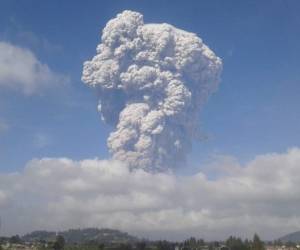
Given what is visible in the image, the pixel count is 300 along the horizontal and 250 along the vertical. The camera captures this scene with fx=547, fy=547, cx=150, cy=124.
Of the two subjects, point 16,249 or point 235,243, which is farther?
point 235,243

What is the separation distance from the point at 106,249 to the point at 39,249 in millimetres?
21856

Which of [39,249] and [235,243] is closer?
[39,249]

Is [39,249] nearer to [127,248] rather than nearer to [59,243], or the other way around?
[59,243]

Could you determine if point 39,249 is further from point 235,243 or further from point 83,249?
point 235,243

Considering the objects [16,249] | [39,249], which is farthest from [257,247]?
[16,249]

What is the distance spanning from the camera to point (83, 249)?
545 feet

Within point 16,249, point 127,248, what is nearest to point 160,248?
point 127,248

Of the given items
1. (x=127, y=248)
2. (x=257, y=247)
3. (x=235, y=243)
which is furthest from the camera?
(x=235, y=243)

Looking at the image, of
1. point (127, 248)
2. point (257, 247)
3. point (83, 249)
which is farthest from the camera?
point (127, 248)

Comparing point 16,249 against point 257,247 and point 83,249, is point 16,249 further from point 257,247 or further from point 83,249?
point 257,247

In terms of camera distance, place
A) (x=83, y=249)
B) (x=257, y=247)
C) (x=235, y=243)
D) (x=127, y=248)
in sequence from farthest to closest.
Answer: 1. (x=235, y=243)
2. (x=127, y=248)
3. (x=83, y=249)
4. (x=257, y=247)

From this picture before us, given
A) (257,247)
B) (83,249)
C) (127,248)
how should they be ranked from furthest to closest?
1. (127,248)
2. (83,249)
3. (257,247)

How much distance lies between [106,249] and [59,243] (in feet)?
53.1

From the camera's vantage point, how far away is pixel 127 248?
585 ft
